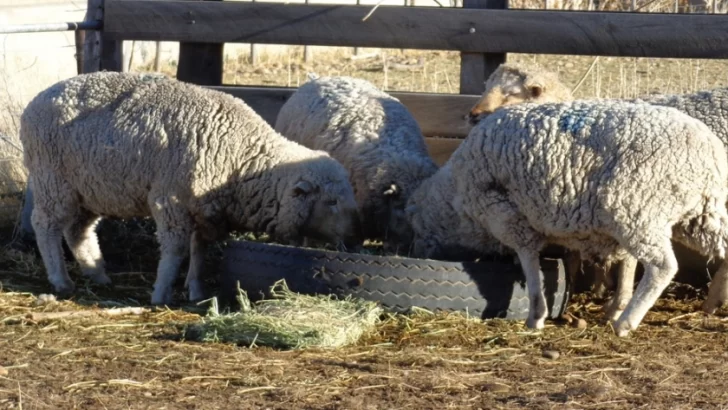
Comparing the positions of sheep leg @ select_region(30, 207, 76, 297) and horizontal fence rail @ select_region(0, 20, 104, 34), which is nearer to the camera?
sheep leg @ select_region(30, 207, 76, 297)

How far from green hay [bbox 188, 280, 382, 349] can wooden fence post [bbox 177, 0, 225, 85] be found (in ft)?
10.8

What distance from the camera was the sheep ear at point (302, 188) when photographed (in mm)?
7410

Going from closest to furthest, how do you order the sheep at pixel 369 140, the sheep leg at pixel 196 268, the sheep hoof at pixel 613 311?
the sheep hoof at pixel 613 311, the sheep leg at pixel 196 268, the sheep at pixel 369 140

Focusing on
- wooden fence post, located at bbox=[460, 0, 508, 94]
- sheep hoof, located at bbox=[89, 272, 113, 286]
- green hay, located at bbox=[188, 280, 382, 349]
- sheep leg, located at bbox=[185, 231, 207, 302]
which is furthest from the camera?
wooden fence post, located at bbox=[460, 0, 508, 94]

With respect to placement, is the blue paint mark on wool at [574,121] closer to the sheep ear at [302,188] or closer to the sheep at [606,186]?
the sheep at [606,186]

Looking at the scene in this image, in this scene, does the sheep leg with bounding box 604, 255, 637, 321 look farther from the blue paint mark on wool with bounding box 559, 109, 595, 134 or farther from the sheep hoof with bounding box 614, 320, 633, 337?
the blue paint mark on wool with bounding box 559, 109, 595, 134

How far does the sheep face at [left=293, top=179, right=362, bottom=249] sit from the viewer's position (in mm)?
7473

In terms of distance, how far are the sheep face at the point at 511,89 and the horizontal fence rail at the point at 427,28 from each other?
0.86ft

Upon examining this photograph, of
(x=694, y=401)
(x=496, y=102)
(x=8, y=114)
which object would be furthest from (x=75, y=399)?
(x=8, y=114)

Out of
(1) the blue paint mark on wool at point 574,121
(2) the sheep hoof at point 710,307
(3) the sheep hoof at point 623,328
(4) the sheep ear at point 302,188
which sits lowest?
(2) the sheep hoof at point 710,307

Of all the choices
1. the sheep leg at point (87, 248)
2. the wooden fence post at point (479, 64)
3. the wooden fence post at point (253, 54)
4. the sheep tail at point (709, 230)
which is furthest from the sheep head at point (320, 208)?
the wooden fence post at point (253, 54)

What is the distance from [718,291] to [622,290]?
67 cm

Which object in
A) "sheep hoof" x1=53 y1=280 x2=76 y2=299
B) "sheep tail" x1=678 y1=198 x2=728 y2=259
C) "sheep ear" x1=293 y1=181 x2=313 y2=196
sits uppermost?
"sheep tail" x1=678 y1=198 x2=728 y2=259

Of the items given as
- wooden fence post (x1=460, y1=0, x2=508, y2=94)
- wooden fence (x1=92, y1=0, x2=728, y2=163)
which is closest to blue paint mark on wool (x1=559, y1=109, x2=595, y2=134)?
wooden fence (x1=92, y1=0, x2=728, y2=163)
